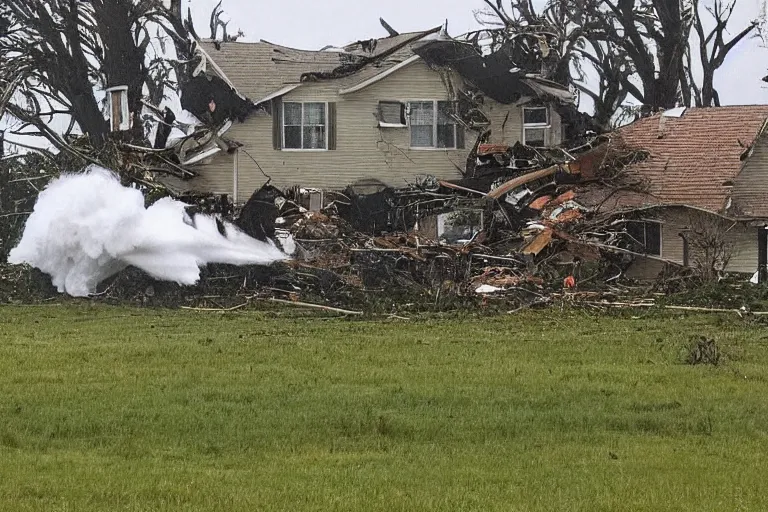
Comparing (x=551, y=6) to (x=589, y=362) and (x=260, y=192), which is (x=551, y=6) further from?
(x=589, y=362)

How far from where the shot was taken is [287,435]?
10250mm

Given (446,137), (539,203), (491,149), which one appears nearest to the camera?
(539,203)

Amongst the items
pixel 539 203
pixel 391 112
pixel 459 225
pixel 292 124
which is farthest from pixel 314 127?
pixel 539 203

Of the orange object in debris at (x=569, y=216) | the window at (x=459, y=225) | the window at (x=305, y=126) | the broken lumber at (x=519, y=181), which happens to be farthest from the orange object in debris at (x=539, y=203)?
the window at (x=305, y=126)

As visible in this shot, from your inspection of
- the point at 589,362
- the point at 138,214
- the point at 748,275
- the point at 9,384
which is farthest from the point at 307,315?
the point at 748,275

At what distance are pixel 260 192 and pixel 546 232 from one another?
730 centimetres

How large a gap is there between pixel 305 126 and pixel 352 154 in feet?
5.18

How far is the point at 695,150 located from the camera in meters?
33.2

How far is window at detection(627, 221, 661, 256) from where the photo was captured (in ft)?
102

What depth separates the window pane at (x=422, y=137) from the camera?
109 ft

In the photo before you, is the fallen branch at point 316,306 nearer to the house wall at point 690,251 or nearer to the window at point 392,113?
the window at point 392,113

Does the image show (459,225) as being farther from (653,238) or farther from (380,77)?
(653,238)

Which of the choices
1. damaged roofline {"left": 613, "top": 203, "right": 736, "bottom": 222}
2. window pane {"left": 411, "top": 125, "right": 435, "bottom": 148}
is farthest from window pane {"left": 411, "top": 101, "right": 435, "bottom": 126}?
damaged roofline {"left": 613, "top": 203, "right": 736, "bottom": 222}

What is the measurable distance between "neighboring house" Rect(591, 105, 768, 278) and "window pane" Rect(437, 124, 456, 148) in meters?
4.88
